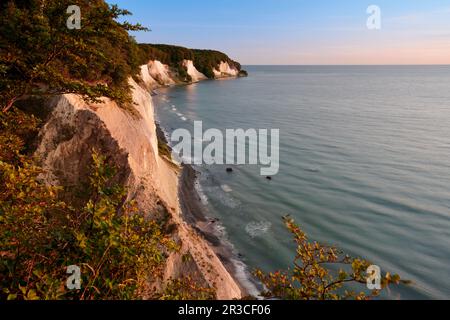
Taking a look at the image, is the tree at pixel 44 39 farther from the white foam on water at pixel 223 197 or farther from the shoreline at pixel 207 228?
the white foam on water at pixel 223 197

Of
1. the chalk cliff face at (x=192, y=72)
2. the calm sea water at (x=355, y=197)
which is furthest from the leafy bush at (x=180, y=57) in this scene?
the calm sea water at (x=355, y=197)

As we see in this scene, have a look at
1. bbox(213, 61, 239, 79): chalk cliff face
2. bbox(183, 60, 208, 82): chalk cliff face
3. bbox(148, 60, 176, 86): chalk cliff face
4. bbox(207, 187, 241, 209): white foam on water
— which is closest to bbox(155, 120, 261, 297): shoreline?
bbox(207, 187, 241, 209): white foam on water

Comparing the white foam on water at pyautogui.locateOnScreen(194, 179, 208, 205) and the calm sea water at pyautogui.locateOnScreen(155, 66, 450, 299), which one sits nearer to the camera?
the calm sea water at pyautogui.locateOnScreen(155, 66, 450, 299)

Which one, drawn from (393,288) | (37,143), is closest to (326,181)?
(393,288)

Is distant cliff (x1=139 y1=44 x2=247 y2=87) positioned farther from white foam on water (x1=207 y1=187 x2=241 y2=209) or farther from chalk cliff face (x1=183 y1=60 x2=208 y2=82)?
white foam on water (x1=207 y1=187 x2=241 y2=209)

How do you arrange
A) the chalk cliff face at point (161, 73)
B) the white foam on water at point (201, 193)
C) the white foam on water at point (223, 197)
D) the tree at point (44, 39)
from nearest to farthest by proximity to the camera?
1. the tree at point (44, 39)
2. the white foam on water at point (223, 197)
3. the white foam on water at point (201, 193)
4. the chalk cliff face at point (161, 73)

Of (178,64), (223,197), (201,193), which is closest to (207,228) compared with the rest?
(223,197)

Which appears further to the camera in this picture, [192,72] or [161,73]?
[192,72]

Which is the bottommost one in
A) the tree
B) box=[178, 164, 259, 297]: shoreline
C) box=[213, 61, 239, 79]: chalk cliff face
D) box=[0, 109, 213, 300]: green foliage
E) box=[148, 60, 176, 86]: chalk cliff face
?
box=[178, 164, 259, 297]: shoreline

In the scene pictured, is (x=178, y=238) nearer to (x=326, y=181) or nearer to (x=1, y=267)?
(x=1, y=267)

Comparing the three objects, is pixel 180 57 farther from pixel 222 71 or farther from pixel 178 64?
pixel 222 71

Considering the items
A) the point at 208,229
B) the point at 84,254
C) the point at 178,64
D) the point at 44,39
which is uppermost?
the point at 178,64

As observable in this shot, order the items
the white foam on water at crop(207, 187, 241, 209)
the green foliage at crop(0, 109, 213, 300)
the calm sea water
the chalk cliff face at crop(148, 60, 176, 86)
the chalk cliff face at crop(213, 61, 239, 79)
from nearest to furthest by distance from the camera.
A: the green foliage at crop(0, 109, 213, 300), the calm sea water, the white foam on water at crop(207, 187, 241, 209), the chalk cliff face at crop(148, 60, 176, 86), the chalk cliff face at crop(213, 61, 239, 79)
